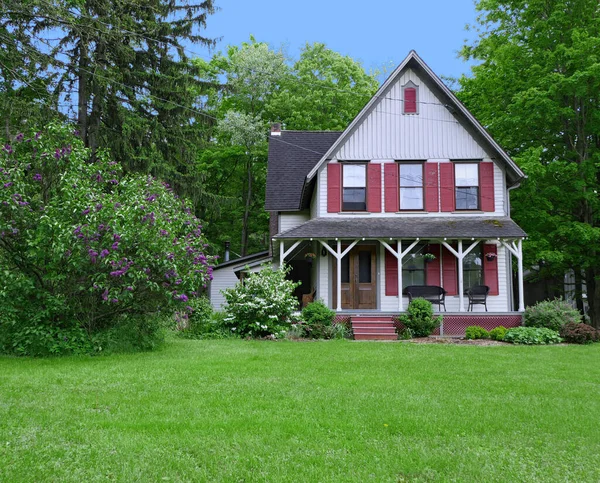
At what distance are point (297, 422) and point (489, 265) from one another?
45.1ft

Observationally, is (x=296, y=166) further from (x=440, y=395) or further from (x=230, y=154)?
(x=440, y=395)

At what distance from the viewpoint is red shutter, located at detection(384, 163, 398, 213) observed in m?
18.0

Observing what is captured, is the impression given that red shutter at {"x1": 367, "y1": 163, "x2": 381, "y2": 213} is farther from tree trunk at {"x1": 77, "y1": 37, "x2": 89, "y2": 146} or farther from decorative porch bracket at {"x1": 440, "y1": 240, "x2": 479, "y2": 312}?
tree trunk at {"x1": 77, "y1": 37, "x2": 89, "y2": 146}

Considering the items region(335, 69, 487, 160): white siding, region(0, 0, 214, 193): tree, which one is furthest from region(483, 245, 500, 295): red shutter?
region(0, 0, 214, 193): tree

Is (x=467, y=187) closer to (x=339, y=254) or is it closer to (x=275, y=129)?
(x=339, y=254)

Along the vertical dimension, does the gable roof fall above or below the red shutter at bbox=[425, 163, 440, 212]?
above

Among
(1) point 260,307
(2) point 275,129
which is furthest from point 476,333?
(2) point 275,129

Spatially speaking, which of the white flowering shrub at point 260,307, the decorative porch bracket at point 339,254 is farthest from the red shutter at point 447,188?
the white flowering shrub at point 260,307

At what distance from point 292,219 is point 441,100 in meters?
6.86

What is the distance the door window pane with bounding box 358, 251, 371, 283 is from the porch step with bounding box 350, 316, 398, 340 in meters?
2.12

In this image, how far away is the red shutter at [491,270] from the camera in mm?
17266

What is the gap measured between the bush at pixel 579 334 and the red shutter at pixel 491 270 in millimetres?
3333

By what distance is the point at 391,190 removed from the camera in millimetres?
18016

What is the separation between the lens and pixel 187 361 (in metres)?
9.05
